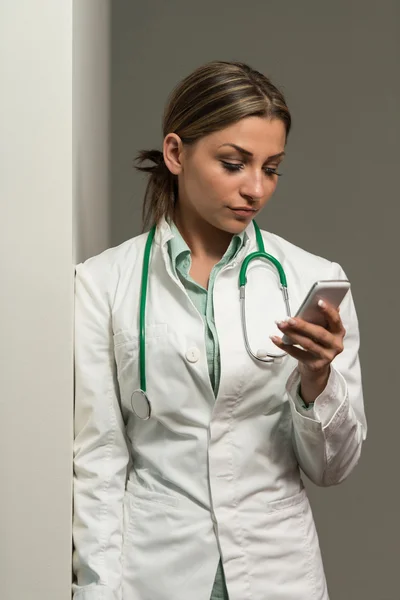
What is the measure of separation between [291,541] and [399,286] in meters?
1.89

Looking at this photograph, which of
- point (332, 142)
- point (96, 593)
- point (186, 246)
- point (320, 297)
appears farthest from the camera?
point (332, 142)

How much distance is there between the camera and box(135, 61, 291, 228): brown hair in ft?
4.87

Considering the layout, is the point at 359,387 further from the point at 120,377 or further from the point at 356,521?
the point at 356,521

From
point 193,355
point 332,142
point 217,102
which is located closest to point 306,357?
point 193,355

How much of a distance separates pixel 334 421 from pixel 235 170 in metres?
0.42

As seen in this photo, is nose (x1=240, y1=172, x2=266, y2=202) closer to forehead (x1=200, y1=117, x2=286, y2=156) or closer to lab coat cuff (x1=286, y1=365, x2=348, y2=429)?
forehead (x1=200, y1=117, x2=286, y2=156)

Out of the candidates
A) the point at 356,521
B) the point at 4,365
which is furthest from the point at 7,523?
the point at 356,521

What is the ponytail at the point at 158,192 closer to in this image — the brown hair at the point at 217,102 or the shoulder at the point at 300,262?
the brown hair at the point at 217,102

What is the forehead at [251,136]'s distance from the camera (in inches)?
58.0

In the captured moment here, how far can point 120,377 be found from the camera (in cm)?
151

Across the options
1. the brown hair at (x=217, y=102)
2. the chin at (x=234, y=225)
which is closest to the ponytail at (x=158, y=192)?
the brown hair at (x=217, y=102)

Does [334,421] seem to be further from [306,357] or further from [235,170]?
[235,170]

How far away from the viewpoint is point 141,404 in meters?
1.48

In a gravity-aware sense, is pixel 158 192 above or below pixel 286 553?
above
